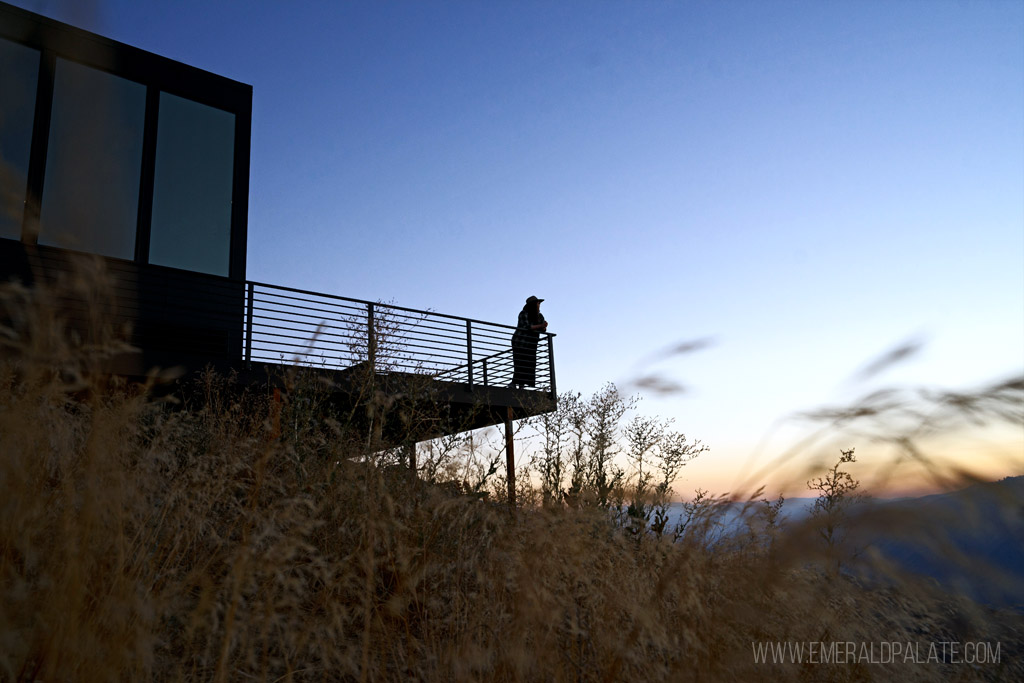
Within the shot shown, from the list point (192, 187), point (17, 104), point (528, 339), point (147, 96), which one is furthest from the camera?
point (528, 339)

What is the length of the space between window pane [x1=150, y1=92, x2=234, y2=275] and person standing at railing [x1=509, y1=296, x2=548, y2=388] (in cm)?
526

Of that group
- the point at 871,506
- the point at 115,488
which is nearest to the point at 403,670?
the point at 115,488

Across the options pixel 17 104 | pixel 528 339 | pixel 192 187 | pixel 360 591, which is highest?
pixel 17 104

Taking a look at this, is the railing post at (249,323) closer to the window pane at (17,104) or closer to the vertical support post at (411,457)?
the window pane at (17,104)

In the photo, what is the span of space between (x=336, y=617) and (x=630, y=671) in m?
1.09

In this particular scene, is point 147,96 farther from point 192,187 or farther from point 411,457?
point 411,457

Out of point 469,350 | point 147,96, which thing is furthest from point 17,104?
point 469,350

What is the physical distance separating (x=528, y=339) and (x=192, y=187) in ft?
20.8

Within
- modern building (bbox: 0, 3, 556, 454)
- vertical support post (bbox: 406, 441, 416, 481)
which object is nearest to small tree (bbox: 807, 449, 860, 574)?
vertical support post (bbox: 406, 441, 416, 481)

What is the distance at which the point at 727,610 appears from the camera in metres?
1.82

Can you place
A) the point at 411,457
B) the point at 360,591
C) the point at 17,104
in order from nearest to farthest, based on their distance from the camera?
1. the point at 360,591
2. the point at 411,457
3. the point at 17,104

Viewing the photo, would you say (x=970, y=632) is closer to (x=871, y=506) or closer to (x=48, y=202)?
Result: (x=871, y=506)

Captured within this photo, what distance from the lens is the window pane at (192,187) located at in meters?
9.06

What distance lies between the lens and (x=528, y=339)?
12492mm
